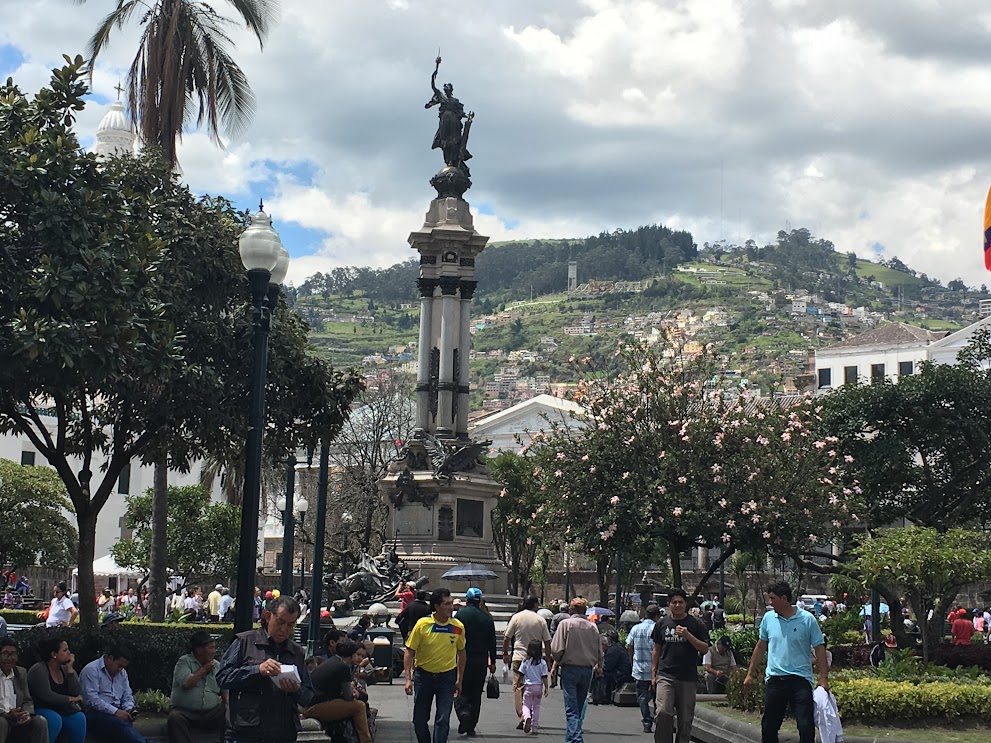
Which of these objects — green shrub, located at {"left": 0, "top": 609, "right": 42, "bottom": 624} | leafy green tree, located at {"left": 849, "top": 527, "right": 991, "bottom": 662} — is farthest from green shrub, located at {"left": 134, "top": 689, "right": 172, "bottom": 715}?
green shrub, located at {"left": 0, "top": 609, "right": 42, "bottom": 624}

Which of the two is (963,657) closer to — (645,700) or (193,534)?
(645,700)

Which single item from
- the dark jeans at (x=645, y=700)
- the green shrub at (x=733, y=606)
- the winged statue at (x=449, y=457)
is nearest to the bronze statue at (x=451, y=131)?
the winged statue at (x=449, y=457)

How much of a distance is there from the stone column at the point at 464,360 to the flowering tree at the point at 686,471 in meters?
6.63

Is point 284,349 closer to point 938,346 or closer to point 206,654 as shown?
point 206,654

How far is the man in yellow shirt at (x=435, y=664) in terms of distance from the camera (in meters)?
12.8

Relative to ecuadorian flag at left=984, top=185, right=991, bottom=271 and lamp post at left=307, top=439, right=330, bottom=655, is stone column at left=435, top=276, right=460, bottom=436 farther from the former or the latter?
ecuadorian flag at left=984, top=185, right=991, bottom=271

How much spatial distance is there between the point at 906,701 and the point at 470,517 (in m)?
23.9

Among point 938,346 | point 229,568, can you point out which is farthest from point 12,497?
point 938,346

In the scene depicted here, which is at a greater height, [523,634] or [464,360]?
[464,360]

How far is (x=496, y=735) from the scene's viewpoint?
15.7 m

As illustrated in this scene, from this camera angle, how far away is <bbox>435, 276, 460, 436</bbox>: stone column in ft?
128

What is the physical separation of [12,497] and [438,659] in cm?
3913

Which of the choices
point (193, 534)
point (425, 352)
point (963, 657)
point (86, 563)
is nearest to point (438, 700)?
point (86, 563)

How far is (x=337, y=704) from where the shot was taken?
1055cm
